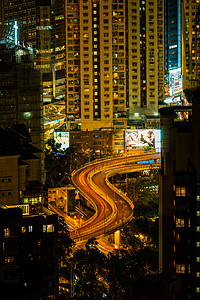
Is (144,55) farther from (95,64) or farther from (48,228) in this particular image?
(48,228)

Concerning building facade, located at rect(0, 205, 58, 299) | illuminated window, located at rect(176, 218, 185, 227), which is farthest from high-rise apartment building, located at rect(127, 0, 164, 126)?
illuminated window, located at rect(176, 218, 185, 227)

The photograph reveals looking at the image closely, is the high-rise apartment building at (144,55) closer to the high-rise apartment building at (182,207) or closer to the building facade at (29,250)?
the building facade at (29,250)

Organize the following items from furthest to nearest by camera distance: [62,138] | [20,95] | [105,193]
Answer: [62,138] → [105,193] → [20,95]

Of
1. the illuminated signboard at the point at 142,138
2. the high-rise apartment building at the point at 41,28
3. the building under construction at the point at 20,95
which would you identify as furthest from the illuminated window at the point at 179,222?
the high-rise apartment building at the point at 41,28

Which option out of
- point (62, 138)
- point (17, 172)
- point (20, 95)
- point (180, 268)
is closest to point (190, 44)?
point (62, 138)

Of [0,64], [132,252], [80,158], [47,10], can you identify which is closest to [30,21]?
[47,10]
